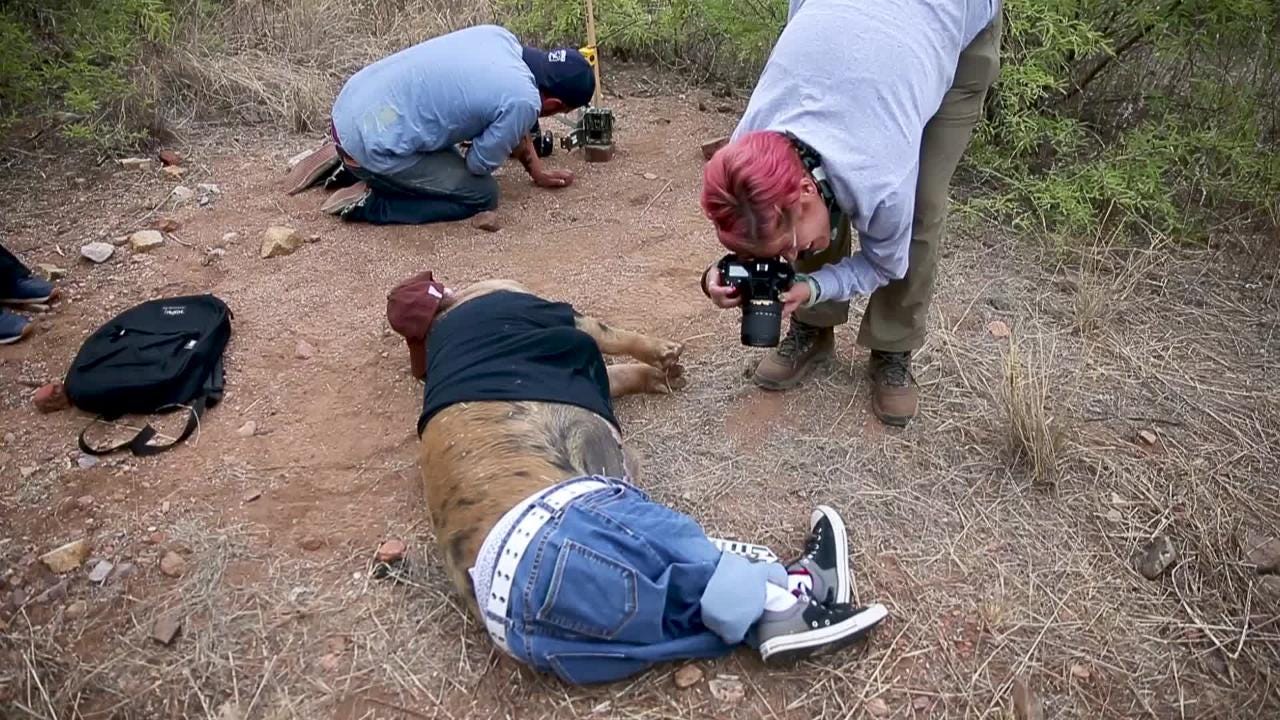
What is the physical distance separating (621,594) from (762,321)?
835mm

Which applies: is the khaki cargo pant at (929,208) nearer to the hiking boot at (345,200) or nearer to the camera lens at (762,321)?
the camera lens at (762,321)

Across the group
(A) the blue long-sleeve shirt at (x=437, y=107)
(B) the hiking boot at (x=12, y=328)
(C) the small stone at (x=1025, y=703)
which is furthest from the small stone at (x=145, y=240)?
A: (C) the small stone at (x=1025, y=703)

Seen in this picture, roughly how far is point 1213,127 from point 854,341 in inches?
82.9

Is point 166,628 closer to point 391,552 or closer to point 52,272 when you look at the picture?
point 391,552

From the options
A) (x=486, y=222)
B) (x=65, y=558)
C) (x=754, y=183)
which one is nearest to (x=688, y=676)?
(x=754, y=183)

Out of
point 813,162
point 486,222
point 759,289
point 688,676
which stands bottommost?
point 486,222

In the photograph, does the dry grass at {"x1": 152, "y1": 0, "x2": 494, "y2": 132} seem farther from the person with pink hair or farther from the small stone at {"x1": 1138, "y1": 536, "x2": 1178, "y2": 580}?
the small stone at {"x1": 1138, "y1": 536, "x2": 1178, "y2": 580}

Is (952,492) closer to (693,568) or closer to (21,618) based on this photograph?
(693,568)

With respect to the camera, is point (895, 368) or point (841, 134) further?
point (895, 368)

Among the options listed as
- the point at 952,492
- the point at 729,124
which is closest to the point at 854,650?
the point at 952,492

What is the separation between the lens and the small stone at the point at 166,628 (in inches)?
89.9

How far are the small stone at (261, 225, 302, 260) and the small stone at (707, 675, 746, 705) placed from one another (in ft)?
9.60

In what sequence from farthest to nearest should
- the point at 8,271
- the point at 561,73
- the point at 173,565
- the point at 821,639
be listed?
the point at 561,73 < the point at 8,271 < the point at 173,565 < the point at 821,639

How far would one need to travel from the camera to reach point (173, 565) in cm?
252
